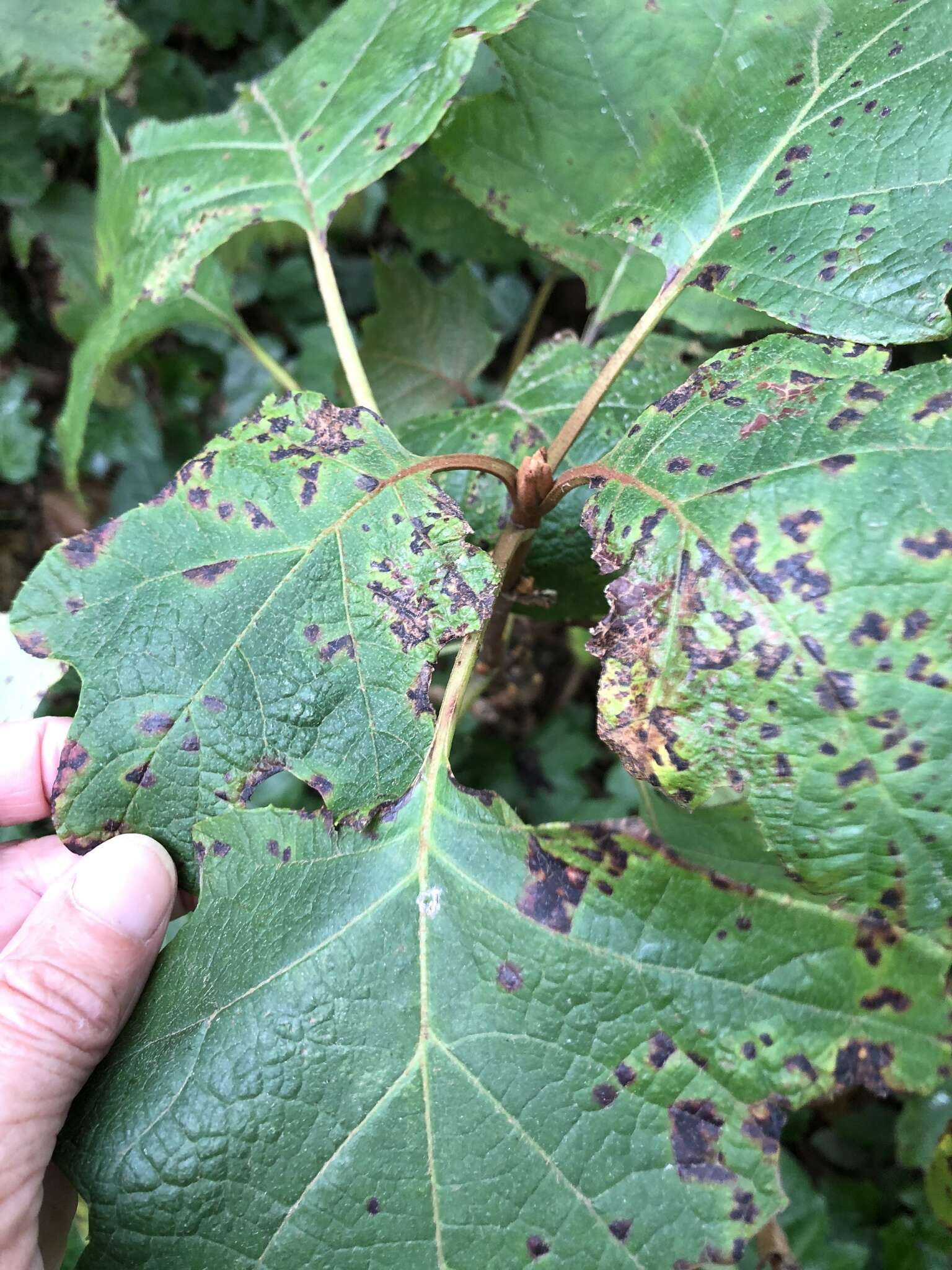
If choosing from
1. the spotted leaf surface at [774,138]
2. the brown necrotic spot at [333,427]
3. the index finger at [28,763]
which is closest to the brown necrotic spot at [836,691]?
the spotted leaf surface at [774,138]

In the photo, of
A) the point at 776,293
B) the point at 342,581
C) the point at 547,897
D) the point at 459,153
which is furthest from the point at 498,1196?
the point at 459,153

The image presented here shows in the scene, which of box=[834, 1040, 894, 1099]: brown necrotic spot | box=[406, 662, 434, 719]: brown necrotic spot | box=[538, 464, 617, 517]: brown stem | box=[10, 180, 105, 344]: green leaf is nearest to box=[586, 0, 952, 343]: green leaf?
box=[538, 464, 617, 517]: brown stem

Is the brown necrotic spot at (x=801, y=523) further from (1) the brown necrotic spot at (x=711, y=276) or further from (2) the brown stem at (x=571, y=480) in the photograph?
(1) the brown necrotic spot at (x=711, y=276)

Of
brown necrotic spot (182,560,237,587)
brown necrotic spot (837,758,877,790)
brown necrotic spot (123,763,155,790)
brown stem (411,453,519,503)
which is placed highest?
brown stem (411,453,519,503)

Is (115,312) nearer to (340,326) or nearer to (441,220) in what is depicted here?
(340,326)

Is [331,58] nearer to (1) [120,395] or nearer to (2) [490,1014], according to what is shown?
(1) [120,395]

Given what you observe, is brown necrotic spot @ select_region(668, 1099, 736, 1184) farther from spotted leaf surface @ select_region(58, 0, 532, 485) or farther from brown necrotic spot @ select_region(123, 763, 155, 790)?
spotted leaf surface @ select_region(58, 0, 532, 485)
